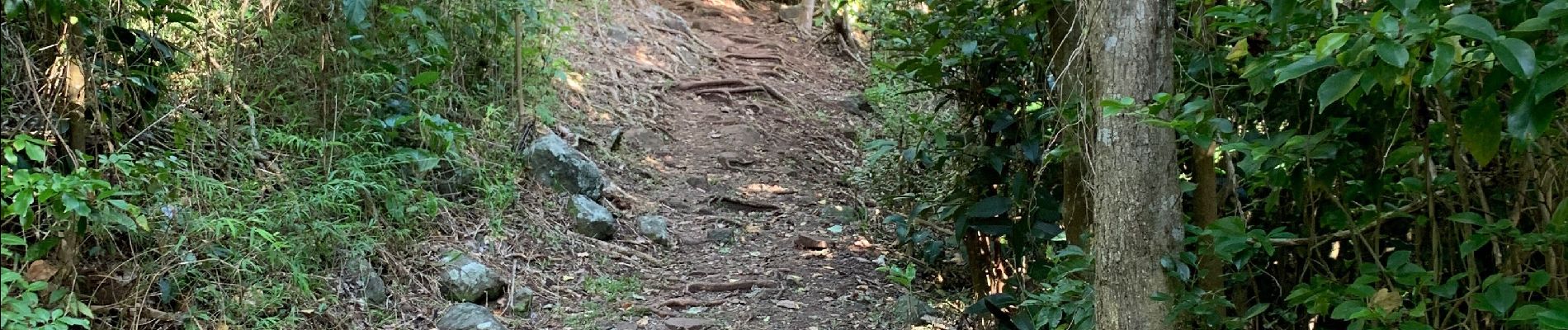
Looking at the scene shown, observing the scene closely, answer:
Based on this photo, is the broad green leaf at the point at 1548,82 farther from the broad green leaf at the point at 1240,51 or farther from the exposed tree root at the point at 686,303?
the exposed tree root at the point at 686,303

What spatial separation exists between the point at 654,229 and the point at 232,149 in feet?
8.38

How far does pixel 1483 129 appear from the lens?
201cm

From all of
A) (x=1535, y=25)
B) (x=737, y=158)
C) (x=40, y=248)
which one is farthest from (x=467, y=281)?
(x=1535, y=25)

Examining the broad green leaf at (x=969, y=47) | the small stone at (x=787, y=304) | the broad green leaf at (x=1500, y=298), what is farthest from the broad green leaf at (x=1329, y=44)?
the small stone at (x=787, y=304)

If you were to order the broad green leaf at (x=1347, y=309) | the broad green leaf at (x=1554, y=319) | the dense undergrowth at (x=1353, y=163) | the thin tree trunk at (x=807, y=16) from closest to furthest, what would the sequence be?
the dense undergrowth at (x=1353, y=163)
the broad green leaf at (x=1554, y=319)
the broad green leaf at (x=1347, y=309)
the thin tree trunk at (x=807, y=16)

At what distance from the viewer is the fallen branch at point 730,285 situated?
18.9ft

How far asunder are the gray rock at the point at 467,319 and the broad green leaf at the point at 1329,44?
3.80 meters

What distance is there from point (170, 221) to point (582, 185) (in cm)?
292

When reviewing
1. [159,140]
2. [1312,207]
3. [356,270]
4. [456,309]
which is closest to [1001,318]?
[1312,207]

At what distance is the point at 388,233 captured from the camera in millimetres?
5094

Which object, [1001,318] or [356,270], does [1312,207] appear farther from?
[356,270]

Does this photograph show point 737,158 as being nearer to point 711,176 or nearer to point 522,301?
point 711,176

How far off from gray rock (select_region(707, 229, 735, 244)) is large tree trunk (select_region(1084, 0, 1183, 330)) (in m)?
3.85

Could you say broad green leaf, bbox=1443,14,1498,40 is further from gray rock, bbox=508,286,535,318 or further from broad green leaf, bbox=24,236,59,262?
gray rock, bbox=508,286,535,318
